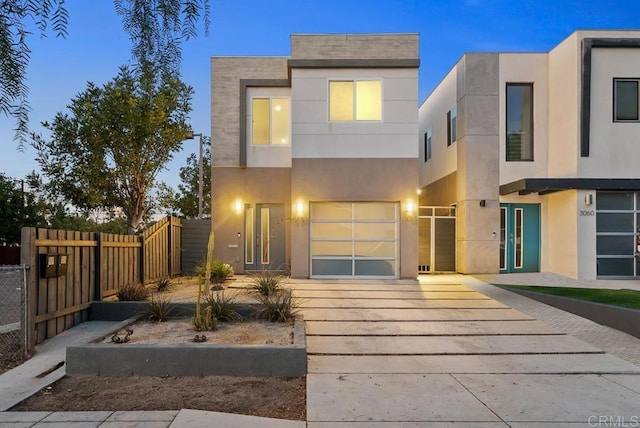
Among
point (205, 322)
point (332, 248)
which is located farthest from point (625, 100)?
point (205, 322)

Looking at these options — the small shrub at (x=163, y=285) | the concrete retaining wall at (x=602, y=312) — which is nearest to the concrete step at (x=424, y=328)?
the concrete retaining wall at (x=602, y=312)

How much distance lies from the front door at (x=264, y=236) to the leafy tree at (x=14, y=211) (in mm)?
11110

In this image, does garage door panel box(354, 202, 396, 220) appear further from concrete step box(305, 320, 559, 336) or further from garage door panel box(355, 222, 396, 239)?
concrete step box(305, 320, 559, 336)

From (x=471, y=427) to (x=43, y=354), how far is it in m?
6.04

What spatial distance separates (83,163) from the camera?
12273 mm

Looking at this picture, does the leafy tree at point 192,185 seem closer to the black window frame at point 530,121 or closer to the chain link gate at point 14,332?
the chain link gate at point 14,332

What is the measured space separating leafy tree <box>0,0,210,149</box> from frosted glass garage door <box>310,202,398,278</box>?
422 inches

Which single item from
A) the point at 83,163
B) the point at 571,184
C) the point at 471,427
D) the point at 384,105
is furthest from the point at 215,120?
the point at 471,427

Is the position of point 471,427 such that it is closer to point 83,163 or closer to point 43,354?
point 43,354

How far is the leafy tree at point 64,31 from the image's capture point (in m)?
2.78

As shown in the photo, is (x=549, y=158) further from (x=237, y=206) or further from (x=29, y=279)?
(x=29, y=279)

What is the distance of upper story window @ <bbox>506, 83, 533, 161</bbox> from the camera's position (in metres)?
15.1

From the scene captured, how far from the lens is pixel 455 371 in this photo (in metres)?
5.48

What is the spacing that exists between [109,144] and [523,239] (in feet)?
45.2
